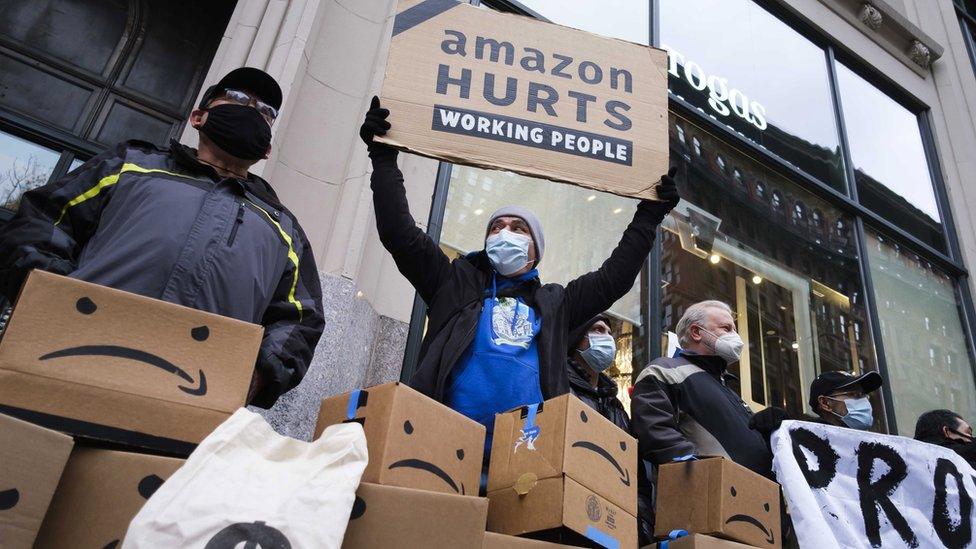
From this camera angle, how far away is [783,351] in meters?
6.16

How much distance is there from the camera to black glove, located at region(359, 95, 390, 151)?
273 centimetres

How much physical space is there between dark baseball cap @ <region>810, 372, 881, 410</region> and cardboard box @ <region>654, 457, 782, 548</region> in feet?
4.53

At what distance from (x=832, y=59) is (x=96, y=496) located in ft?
29.3

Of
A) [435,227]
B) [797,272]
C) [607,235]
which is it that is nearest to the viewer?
[435,227]

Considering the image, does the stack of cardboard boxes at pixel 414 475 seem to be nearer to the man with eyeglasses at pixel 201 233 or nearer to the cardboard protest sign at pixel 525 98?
the man with eyeglasses at pixel 201 233

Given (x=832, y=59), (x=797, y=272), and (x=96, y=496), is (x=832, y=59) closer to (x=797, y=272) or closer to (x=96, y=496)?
(x=797, y=272)

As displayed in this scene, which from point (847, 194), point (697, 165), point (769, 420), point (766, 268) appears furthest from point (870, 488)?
point (847, 194)

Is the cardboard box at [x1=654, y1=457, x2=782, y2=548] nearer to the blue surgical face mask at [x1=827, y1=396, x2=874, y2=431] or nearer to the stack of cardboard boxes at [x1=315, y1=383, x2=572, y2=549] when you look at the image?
the stack of cardboard boxes at [x1=315, y1=383, x2=572, y2=549]

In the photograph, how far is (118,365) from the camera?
5.13 feet

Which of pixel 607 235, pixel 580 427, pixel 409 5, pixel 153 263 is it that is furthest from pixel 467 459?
pixel 607 235

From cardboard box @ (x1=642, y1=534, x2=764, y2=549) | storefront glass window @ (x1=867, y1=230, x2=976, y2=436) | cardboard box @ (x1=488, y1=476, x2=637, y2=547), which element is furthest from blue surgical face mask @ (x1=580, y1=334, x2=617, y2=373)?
storefront glass window @ (x1=867, y1=230, x2=976, y2=436)

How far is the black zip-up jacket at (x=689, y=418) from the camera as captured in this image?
8.86 ft

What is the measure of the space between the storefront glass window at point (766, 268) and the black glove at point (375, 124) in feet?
10.5

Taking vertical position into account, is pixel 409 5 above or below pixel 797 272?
below
